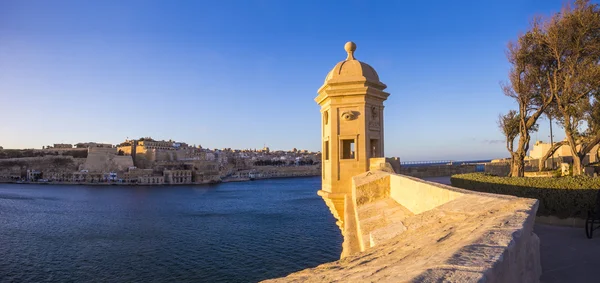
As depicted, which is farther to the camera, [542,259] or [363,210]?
[363,210]

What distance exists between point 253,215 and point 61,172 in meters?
71.7

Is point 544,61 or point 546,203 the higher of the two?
point 544,61

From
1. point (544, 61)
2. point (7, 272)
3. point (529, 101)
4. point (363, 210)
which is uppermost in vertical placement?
point (544, 61)

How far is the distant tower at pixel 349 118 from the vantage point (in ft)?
28.8

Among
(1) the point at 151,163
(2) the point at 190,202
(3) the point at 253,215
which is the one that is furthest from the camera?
(1) the point at 151,163

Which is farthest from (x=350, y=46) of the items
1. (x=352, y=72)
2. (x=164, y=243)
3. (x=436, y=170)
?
(x=164, y=243)

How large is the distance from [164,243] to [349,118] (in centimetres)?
1948

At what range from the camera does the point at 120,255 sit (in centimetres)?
2080

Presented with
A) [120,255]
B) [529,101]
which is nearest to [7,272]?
[120,255]

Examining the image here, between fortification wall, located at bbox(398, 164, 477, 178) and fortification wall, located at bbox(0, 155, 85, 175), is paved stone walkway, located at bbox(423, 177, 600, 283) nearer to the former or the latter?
fortification wall, located at bbox(398, 164, 477, 178)

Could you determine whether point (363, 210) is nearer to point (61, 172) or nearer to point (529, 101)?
point (529, 101)

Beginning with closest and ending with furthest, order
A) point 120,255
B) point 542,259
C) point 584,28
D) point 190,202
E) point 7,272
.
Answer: point 542,259 → point 584,28 → point 7,272 → point 120,255 → point 190,202

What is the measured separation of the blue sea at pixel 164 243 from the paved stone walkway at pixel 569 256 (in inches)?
472

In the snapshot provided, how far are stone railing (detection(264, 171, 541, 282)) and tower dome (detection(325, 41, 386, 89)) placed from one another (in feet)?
12.6
